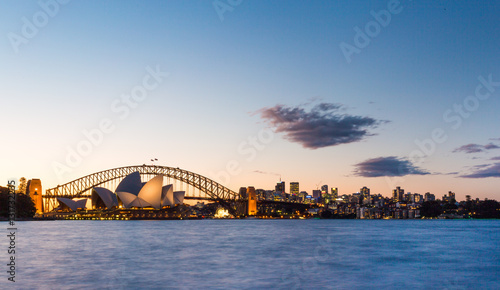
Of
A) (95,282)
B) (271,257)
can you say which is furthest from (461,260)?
(95,282)

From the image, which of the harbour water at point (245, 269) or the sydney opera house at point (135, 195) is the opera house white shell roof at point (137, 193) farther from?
the harbour water at point (245, 269)

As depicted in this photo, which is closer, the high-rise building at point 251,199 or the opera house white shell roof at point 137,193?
the opera house white shell roof at point 137,193

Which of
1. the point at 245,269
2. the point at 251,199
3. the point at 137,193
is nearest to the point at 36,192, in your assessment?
the point at 137,193

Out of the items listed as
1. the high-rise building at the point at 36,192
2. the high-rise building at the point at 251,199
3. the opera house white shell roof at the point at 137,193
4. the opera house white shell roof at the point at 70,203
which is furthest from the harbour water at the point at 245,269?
the high-rise building at the point at 251,199

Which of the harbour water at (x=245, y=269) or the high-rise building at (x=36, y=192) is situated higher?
the high-rise building at (x=36, y=192)

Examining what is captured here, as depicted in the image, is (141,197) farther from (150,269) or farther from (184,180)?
(150,269)

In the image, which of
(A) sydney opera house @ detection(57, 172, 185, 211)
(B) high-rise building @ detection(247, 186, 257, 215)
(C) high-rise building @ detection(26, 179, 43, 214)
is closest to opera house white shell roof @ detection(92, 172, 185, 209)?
(A) sydney opera house @ detection(57, 172, 185, 211)

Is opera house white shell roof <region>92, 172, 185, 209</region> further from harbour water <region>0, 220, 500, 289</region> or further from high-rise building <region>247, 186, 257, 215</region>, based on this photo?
harbour water <region>0, 220, 500, 289</region>
